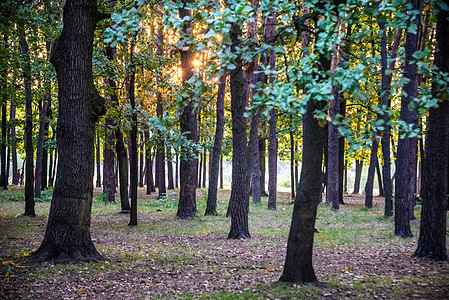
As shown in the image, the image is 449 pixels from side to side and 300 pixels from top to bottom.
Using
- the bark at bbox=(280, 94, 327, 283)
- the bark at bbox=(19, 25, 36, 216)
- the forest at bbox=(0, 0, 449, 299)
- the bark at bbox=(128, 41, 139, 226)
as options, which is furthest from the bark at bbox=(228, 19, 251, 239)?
the bark at bbox=(19, 25, 36, 216)

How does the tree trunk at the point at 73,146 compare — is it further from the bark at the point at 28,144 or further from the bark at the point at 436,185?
the bark at the point at 436,185

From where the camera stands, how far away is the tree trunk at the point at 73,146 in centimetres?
813

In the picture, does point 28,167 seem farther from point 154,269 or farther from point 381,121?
point 381,121

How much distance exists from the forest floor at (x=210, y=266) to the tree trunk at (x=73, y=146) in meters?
0.60

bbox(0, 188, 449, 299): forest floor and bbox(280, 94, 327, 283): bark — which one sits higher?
bbox(280, 94, 327, 283): bark

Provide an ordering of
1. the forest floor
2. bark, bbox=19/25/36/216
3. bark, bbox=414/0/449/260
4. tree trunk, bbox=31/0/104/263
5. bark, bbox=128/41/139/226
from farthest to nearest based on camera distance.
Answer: bark, bbox=19/25/36/216 < bark, bbox=128/41/139/226 < bark, bbox=414/0/449/260 < tree trunk, bbox=31/0/104/263 < the forest floor

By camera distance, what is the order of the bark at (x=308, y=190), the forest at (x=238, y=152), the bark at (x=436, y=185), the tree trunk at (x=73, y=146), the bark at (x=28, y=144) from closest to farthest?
the forest at (x=238, y=152) → the bark at (x=308, y=190) → the tree trunk at (x=73, y=146) → the bark at (x=436, y=185) → the bark at (x=28, y=144)

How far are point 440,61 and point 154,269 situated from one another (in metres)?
7.67

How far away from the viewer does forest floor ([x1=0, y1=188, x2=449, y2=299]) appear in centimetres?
648

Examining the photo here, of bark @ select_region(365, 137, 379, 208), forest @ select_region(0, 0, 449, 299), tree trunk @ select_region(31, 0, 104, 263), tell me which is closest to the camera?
forest @ select_region(0, 0, 449, 299)

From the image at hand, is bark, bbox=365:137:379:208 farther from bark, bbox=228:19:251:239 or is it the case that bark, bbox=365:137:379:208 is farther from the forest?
bark, bbox=228:19:251:239

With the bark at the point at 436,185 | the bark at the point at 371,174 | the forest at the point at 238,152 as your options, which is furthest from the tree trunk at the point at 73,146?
the bark at the point at 371,174

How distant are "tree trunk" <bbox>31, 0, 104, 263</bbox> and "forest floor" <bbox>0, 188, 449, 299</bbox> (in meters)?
0.60

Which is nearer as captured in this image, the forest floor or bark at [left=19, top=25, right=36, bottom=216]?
the forest floor
